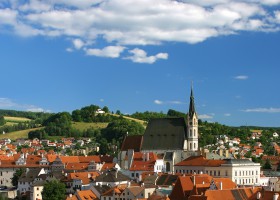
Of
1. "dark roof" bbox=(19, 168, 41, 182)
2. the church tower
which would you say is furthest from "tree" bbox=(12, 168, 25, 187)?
the church tower

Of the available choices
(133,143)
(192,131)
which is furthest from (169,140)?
(133,143)

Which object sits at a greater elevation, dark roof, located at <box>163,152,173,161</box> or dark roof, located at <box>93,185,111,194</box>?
dark roof, located at <box>163,152,173,161</box>

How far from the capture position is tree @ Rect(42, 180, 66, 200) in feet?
266

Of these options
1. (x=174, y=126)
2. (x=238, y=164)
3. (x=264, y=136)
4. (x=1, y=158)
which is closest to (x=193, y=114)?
(x=174, y=126)

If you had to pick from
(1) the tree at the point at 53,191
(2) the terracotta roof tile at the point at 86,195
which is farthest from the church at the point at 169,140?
(2) the terracotta roof tile at the point at 86,195

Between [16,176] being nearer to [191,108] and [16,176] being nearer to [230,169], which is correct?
[191,108]

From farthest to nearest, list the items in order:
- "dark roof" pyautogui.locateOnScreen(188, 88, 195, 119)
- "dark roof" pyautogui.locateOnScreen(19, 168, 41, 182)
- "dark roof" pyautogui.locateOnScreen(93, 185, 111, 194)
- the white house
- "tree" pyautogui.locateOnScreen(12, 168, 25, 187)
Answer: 1. "dark roof" pyautogui.locateOnScreen(188, 88, 195, 119)
2. "tree" pyautogui.locateOnScreen(12, 168, 25, 187)
3. "dark roof" pyautogui.locateOnScreen(19, 168, 41, 182)
4. the white house
5. "dark roof" pyautogui.locateOnScreen(93, 185, 111, 194)

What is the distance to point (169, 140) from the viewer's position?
10338 centimetres

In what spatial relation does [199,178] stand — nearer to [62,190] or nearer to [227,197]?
[227,197]

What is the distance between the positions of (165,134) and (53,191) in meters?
28.6

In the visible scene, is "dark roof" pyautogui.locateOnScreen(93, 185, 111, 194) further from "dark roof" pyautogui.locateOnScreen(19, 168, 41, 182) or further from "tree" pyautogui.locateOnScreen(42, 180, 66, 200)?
"dark roof" pyautogui.locateOnScreen(19, 168, 41, 182)

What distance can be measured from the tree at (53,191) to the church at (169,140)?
21001 mm

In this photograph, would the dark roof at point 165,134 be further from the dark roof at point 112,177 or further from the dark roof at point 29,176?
the dark roof at point 29,176

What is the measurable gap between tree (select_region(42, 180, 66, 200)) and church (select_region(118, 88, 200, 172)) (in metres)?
21.0
